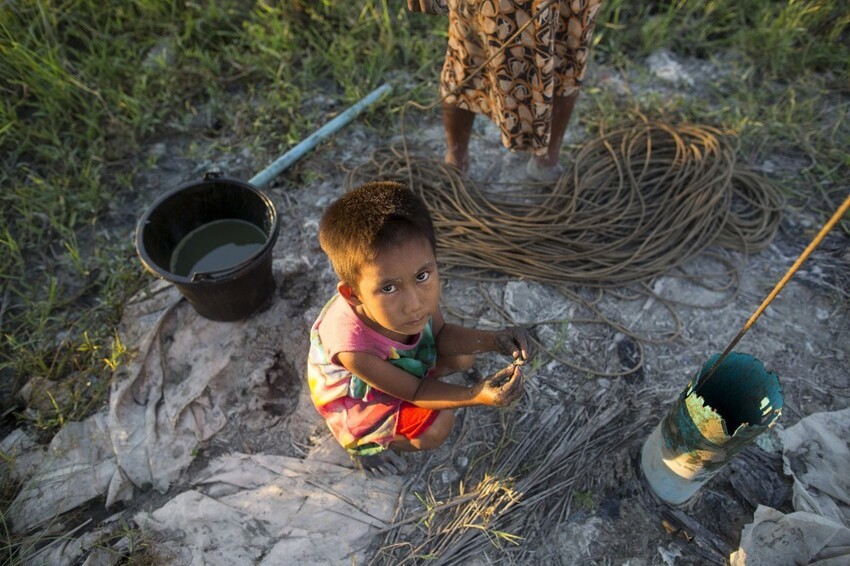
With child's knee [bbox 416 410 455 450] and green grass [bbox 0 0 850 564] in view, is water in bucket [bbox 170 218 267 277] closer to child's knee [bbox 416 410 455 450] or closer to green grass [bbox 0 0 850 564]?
green grass [bbox 0 0 850 564]

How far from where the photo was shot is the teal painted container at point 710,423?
1.69 metres

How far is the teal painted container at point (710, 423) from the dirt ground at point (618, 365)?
180 millimetres

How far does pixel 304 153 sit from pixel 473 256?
116cm

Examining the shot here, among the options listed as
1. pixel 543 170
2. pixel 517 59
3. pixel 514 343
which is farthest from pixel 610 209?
pixel 514 343

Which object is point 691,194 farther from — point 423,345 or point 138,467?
point 138,467

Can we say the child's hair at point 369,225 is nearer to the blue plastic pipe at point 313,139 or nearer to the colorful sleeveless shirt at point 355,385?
the colorful sleeveless shirt at point 355,385

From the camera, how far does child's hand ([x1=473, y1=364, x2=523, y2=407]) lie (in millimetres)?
1746

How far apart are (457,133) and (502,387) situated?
63.9 inches

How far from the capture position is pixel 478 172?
3260 millimetres

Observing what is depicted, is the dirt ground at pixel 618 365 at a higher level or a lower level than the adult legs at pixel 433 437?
lower

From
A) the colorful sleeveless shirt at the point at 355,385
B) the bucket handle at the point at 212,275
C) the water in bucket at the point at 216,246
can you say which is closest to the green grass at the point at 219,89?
the water in bucket at the point at 216,246

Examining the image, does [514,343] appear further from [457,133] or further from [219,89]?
[219,89]

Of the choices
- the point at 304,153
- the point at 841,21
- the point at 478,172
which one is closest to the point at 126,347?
the point at 304,153

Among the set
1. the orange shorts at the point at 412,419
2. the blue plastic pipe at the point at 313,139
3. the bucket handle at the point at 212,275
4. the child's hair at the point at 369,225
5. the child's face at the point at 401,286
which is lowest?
the orange shorts at the point at 412,419
